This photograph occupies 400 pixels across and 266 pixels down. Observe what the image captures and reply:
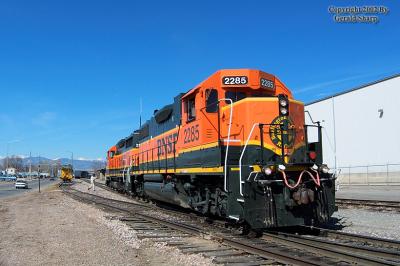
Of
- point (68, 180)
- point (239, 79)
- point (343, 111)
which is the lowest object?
point (68, 180)

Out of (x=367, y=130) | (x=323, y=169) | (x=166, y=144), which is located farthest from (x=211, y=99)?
(x=367, y=130)

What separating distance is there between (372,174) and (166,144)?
2568 centimetres

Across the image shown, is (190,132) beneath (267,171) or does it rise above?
above

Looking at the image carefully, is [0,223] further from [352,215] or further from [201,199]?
[352,215]

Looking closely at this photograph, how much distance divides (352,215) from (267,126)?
5949mm

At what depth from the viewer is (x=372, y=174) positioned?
35.6 metres

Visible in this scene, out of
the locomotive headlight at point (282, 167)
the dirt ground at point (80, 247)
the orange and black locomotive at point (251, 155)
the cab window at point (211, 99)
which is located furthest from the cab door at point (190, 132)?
the locomotive headlight at point (282, 167)

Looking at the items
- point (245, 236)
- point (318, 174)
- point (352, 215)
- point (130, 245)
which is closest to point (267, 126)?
point (318, 174)

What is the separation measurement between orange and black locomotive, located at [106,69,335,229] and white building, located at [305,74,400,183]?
22016 mm

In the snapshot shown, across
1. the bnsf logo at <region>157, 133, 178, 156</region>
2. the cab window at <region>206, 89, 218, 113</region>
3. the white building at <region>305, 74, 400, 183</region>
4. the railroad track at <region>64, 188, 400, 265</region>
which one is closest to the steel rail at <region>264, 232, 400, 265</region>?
the railroad track at <region>64, 188, 400, 265</region>

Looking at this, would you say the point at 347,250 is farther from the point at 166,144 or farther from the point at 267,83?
the point at 166,144

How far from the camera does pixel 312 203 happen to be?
9.48m

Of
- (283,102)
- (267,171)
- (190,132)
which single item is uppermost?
(283,102)

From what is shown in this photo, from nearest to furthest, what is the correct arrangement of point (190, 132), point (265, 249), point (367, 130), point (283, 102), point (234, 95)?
1. point (265, 249)
2. point (283, 102)
3. point (234, 95)
4. point (190, 132)
5. point (367, 130)
